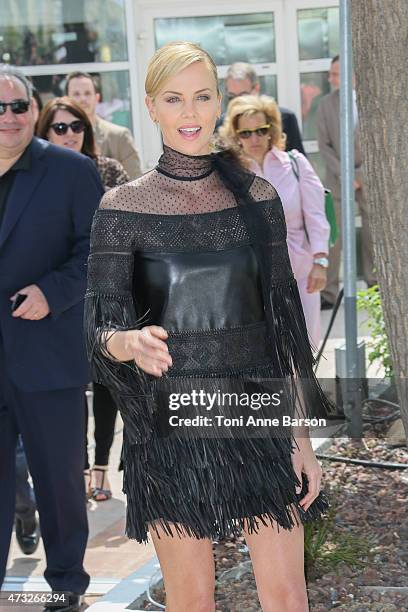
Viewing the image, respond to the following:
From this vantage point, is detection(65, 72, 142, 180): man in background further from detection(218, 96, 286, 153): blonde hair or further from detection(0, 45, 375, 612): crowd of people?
detection(218, 96, 286, 153): blonde hair

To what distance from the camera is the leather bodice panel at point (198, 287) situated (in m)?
3.03

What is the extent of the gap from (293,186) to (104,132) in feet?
5.16

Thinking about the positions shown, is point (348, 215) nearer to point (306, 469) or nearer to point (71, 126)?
point (71, 126)

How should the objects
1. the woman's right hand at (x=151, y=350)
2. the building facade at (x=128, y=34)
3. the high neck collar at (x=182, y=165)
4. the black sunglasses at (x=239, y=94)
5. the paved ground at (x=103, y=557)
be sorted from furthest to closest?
the building facade at (x=128, y=34) → the black sunglasses at (x=239, y=94) → the paved ground at (x=103, y=557) → the high neck collar at (x=182, y=165) → the woman's right hand at (x=151, y=350)

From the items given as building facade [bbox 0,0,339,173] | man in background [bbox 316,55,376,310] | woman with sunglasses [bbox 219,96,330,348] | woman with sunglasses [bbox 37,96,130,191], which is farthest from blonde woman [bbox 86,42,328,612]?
building facade [bbox 0,0,339,173]

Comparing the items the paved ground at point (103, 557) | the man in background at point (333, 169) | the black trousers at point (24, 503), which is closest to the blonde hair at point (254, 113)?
the paved ground at point (103, 557)

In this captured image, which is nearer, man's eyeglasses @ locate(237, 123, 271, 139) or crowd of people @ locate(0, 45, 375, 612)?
crowd of people @ locate(0, 45, 375, 612)

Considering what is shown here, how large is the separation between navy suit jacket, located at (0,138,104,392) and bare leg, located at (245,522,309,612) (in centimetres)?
175

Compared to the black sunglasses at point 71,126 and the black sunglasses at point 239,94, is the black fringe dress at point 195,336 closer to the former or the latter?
the black sunglasses at point 71,126

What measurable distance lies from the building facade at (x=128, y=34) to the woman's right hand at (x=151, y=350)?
8424mm

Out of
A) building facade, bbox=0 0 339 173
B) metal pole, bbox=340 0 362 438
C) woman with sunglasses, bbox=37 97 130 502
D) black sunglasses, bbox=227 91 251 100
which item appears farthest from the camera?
building facade, bbox=0 0 339 173

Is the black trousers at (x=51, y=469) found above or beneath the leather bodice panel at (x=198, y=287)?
beneath

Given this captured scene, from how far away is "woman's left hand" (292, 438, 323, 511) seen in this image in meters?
3.08

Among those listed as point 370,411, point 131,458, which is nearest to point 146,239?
point 131,458
